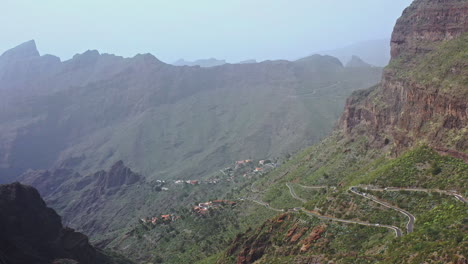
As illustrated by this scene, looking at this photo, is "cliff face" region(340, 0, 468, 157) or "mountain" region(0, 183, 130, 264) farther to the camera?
"mountain" region(0, 183, 130, 264)

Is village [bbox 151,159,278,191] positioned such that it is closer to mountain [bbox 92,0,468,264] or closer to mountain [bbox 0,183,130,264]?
mountain [bbox 92,0,468,264]

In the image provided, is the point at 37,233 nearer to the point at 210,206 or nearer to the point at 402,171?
the point at 210,206

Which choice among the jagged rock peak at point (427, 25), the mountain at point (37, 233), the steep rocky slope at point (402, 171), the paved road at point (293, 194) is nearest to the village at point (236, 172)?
the steep rocky slope at point (402, 171)

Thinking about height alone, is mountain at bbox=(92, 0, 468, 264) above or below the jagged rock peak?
below

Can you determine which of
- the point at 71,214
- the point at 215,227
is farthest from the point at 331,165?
the point at 71,214

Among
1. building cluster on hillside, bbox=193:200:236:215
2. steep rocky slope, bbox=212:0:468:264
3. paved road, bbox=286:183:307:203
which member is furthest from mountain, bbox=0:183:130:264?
paved road, bbox=286:183:307:203

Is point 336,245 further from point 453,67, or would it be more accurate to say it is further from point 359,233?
point 453,67
